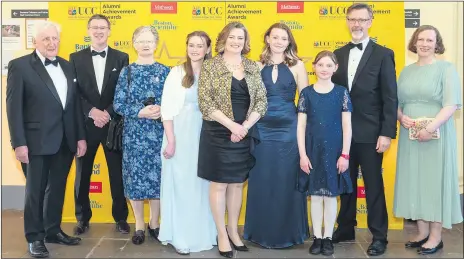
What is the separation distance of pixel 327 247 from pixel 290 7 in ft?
7.72

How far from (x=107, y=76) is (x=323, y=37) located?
2111 mm

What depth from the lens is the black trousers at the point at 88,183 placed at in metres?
4.41

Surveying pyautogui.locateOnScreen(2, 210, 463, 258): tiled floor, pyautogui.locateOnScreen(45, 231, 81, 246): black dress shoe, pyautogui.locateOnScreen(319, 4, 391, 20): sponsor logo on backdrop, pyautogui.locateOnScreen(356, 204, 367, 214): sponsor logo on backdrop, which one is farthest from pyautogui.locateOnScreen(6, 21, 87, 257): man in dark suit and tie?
pyautogui.locateOnScreen(356, 204, 367, 214): sponsor logo on backdrop

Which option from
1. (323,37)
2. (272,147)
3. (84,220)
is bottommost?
(84,220)

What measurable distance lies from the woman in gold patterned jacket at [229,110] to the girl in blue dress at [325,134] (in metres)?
0.37

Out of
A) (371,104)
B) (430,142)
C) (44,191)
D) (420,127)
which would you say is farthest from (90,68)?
(430,142)

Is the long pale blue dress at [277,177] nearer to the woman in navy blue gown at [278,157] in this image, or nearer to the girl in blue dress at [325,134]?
the woman in navy blue gown at [278,157]

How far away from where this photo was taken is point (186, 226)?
393cm

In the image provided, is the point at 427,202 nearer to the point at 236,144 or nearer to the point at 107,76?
the point at 236,144

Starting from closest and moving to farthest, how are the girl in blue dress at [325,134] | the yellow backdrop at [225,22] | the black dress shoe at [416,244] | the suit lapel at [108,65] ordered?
the girl in blue dress at [325,134]
the black dress shoe at [416,244]
the suit lapel at [108,65]
the yellow backdrop at [225,22]

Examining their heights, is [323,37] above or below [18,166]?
above

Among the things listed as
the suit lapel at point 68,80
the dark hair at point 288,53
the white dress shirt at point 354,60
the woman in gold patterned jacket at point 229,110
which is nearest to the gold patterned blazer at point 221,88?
the woman in gold patterned jacket at point 229,110

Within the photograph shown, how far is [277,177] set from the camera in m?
3.96

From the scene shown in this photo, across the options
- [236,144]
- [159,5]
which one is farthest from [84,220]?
[159,5]
